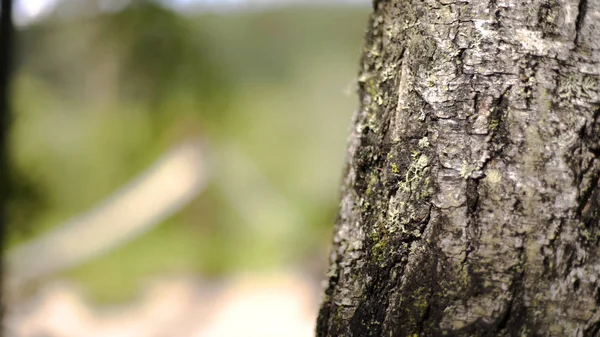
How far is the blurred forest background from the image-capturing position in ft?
9.28

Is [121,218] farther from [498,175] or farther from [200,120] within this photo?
[498,175]

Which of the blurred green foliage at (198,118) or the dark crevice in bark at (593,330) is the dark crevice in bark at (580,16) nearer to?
the dark crevice in bark at (593,330)

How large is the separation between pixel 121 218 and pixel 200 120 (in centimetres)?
82

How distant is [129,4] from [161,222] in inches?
54.9

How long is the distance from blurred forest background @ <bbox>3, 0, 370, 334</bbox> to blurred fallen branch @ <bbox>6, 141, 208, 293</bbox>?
8cm

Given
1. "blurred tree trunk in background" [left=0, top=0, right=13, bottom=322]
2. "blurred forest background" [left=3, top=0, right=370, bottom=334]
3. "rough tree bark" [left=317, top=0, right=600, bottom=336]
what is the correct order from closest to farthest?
"rough tree bark" [left=317, top=0, right=600, bottom=336], "blurred tree trunk in background" [left=0, top=0, right=13, bottom=322], "blurred forest background" [left=3, top=0, right=370, bottom=334]

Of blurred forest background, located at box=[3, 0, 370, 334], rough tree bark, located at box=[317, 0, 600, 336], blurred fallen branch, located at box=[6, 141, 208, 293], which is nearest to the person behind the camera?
rough tree bark, located at box=[317, 0, 600, 336]

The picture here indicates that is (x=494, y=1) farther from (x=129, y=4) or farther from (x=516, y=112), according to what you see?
(x=129, y=4)

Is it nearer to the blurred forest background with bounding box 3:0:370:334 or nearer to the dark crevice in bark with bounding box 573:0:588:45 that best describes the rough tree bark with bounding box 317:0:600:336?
the dark crevice in bark with bounding box 573:0:588:45

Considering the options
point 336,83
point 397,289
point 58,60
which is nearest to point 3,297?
point 58,60

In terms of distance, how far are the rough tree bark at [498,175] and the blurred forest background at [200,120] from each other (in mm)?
2354

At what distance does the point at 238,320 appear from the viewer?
118 inches

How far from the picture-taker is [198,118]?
10.6ft

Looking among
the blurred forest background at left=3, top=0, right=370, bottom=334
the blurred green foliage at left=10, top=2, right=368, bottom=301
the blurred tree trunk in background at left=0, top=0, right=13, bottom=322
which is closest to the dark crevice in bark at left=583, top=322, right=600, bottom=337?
the blurred tree trunk in background at left=0, top=0, right=13, bottom=322
